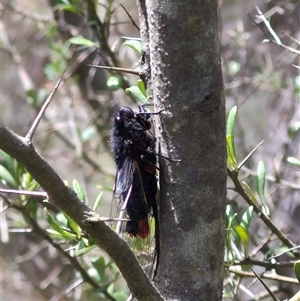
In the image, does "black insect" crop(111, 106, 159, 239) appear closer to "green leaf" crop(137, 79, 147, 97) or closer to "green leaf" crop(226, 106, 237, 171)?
"green leaf" crop(137, 79, 147, 97)

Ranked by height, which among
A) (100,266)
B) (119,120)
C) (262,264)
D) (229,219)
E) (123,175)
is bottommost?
(100,266)

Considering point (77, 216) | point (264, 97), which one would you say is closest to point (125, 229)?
point (77, 216)

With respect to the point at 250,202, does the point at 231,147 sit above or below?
above

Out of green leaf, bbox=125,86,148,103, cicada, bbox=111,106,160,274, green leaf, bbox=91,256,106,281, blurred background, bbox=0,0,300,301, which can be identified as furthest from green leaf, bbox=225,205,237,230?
blurred background, bbox=0,0,300,301

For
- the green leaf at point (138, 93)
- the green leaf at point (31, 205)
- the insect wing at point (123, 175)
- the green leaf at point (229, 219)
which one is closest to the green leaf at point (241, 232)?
the green leaf at point (229, 219)

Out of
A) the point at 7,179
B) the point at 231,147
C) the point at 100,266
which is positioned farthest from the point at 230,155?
the point at 7,179

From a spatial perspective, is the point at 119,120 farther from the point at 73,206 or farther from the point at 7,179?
the point at 73,206

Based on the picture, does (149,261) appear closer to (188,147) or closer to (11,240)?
(188,147)
